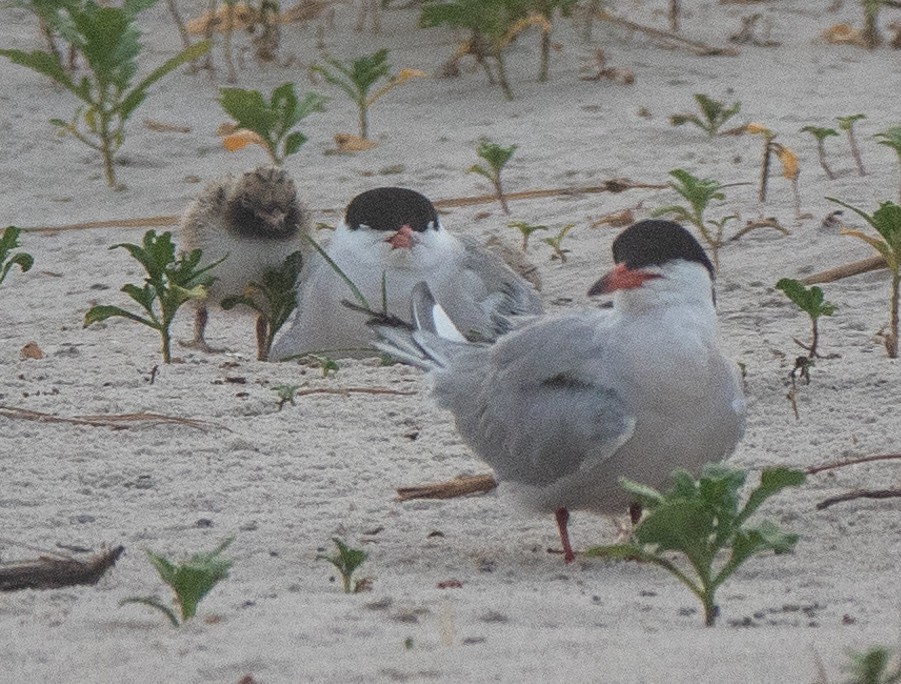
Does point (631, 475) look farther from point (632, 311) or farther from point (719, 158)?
point (719, 158)

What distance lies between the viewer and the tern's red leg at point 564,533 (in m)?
3.66

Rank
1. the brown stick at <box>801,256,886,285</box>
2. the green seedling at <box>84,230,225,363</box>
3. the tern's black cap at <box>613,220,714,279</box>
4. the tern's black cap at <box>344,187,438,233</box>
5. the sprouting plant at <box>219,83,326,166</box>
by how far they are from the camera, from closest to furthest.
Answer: the tern's black cap at <box>613,220,714,279</box> < the green seedling at <box>84,230,225,363</box> < the brown stick at <box>801,256,886,285</box> < the tern's black cap at <box>344,187,438,233</box> < the sprouting plant at <box>219,83,326,166</box>

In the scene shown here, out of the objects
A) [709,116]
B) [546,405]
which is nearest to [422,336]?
[546,405]

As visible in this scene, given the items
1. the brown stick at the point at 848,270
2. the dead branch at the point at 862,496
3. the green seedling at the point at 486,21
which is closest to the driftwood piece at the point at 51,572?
the dead branch at the point at 862,496

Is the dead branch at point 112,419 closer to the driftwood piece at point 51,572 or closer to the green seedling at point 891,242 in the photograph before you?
the driftwood piece at point 51,572

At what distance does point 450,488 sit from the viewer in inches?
161

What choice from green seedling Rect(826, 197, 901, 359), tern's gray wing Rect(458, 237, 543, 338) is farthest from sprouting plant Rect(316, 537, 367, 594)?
tern's gray wing Rect(458, 237, 543, 338)

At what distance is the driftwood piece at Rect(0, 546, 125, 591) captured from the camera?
3328 millimetres

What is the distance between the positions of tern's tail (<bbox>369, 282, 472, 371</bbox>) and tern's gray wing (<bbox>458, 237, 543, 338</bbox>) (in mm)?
1058

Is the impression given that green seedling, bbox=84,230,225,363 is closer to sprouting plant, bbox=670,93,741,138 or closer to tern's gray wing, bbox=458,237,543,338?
tern's gray wing, bbox=458,237,543,338

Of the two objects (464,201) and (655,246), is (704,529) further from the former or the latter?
(464,201)

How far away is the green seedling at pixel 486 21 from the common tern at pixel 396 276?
88.6 inches

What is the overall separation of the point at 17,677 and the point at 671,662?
102cm

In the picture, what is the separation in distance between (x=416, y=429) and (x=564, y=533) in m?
0.98
